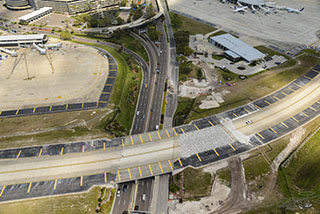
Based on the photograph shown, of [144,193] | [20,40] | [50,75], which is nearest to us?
[144,193]

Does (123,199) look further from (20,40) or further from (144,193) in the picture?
(20,40)

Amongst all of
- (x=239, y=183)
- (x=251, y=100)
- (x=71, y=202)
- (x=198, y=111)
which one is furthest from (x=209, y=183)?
(x=251, y=100)

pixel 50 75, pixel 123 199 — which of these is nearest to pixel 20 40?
pixel 50 75

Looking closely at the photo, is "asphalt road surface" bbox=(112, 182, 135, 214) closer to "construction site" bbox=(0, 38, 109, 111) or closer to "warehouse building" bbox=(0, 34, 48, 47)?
"construction site" bbox=(0, 38, 109, 111)

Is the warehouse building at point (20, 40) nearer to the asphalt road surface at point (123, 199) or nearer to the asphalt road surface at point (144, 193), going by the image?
the asphalt road surface at point (123, 199)

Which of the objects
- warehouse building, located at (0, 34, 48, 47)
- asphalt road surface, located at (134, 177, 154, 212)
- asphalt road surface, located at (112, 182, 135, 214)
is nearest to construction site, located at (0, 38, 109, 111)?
warehouse building, located at (0, 34, 48, 47)

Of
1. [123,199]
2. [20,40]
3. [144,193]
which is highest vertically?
[20,40]

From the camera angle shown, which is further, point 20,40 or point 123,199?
point 20,40
